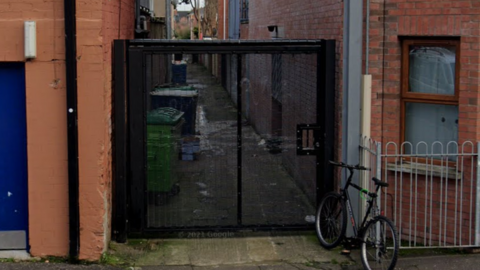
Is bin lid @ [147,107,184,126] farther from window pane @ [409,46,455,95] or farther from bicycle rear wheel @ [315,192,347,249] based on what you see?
window pane @ [409,46,455,95]

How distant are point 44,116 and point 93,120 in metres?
0.48

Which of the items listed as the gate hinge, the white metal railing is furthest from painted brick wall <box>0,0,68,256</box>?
the white metal railing

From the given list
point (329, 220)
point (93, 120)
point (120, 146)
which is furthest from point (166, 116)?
point (329, 220)

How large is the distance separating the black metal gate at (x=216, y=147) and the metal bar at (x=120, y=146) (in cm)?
1

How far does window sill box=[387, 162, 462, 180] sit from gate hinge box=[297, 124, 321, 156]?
2.73ft

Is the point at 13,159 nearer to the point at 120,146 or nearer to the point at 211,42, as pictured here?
the point at 120,146

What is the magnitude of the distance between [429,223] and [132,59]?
3.64 m

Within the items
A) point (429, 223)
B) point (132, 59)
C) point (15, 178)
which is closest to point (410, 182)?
point (429, 223)

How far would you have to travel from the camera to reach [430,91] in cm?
723

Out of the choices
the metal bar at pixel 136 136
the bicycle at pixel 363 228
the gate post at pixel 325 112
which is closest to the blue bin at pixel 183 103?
the metal bar at pixel 136 136

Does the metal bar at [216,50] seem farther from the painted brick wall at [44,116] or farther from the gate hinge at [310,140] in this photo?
the painted brick wall at [44,116]

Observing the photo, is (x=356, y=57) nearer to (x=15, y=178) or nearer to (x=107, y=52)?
(x=107, y=52)

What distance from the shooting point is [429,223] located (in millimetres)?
7133

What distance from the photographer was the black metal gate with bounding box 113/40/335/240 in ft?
24.0
